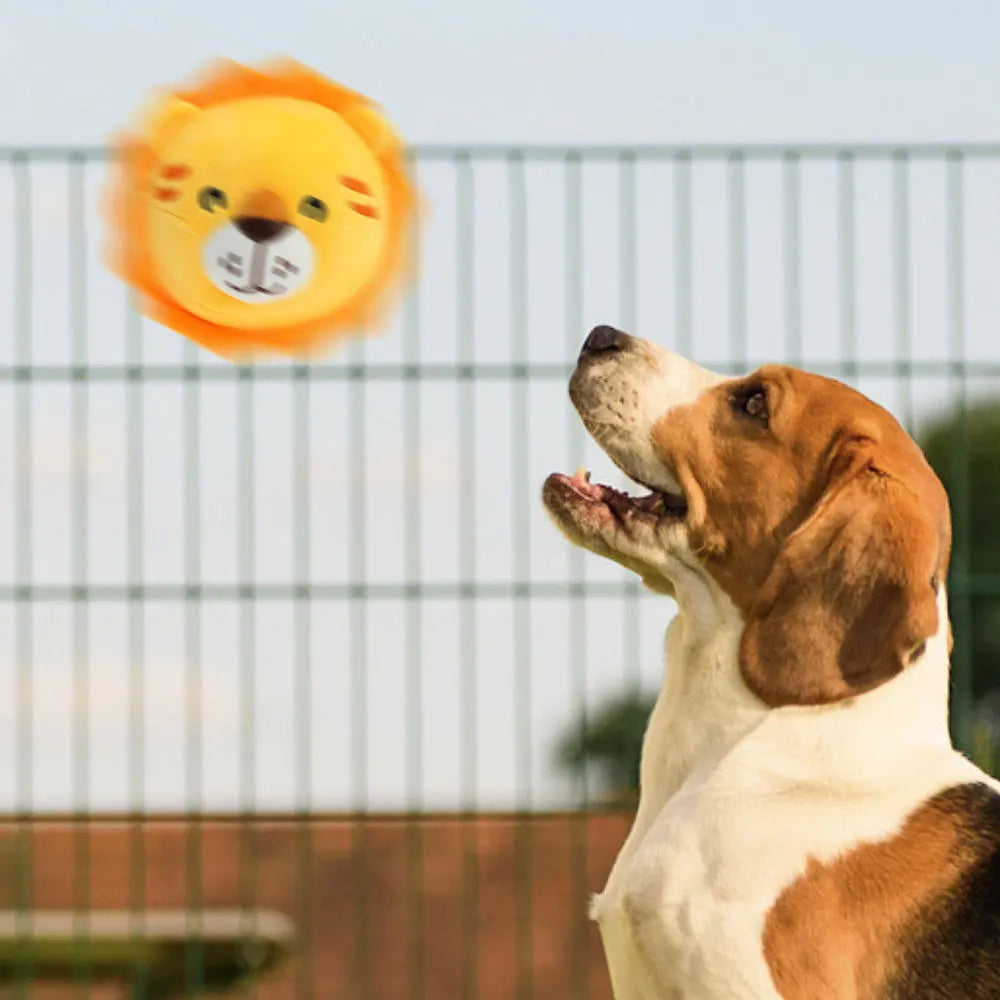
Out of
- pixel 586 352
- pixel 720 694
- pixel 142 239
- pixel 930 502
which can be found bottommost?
pixel 720 694

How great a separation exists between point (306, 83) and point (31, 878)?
164 inches

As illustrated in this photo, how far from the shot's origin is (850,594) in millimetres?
4297

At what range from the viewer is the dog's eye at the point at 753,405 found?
15.3 feet

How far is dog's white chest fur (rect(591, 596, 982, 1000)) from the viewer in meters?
4.19

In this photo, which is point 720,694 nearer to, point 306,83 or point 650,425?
point 650,425

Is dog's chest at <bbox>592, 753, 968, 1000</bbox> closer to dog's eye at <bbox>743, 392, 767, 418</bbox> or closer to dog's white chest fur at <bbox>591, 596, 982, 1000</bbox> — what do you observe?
dog's white chest fur at <bbox>591, 596, 982, 1000</bbox>

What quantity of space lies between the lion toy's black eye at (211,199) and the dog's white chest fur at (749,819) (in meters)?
2.79

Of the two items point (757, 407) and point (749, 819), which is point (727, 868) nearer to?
point (749, 819)

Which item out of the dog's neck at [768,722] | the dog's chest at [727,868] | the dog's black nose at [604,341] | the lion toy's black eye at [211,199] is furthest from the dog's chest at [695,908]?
the lion toy's black eye at [211,199]

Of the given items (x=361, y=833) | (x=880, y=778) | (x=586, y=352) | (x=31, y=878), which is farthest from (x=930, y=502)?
(x=31, y=878)

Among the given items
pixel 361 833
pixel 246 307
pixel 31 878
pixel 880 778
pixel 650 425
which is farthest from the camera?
pixel 31 878

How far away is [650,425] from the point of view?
468 cm

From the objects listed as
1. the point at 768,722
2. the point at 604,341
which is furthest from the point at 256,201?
the point at 768,722

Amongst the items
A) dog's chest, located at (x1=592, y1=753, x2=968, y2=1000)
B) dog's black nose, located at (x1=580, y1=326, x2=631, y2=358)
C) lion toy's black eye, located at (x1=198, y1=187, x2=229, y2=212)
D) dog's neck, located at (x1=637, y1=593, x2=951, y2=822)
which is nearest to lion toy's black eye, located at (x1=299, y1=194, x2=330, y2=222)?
lion toy's black eye, located at (x1=198, y1=187, x2=229, y2=212)
